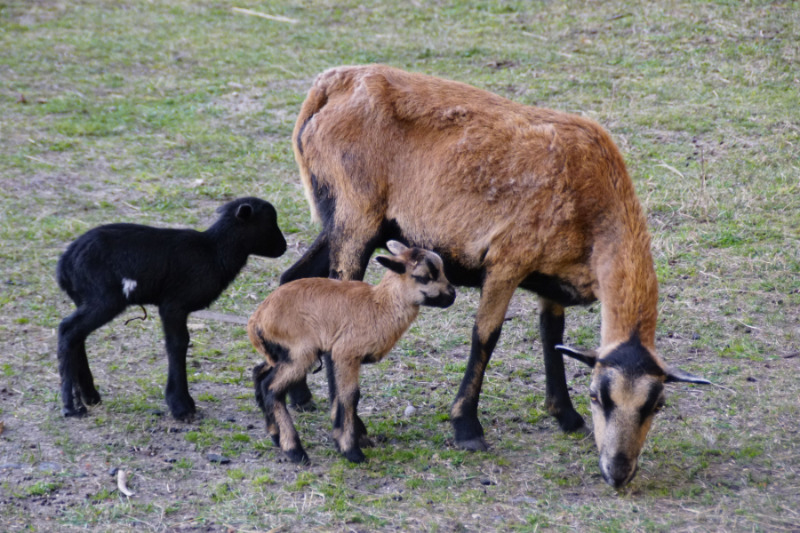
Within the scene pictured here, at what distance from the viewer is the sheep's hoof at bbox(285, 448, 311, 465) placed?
5.56 m

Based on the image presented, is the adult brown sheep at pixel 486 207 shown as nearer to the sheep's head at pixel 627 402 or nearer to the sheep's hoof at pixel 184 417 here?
the sheep's head at pixel 627 402

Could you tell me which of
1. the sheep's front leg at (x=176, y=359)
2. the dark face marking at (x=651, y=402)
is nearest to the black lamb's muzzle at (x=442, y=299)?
the dark face marking at (x=651, y=402)

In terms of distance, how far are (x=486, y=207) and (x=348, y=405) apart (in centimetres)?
153

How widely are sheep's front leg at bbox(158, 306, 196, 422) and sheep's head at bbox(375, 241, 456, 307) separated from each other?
1496 millimetres

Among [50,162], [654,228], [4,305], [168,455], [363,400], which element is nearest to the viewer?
[168,455]

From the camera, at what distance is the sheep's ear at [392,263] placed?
18.1 ft

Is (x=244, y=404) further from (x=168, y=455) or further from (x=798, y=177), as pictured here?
(x=798, y=177)

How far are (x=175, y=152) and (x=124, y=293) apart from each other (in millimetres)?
5499

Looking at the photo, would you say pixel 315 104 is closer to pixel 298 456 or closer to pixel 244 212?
pixel 244 212

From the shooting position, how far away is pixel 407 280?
5684 millimetres

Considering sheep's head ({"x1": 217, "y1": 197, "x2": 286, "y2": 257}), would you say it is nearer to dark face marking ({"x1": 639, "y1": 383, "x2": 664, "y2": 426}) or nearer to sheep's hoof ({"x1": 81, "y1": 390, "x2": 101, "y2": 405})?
sheep's hoof ({"x1": 81, "y1": 390, "x2": 101, "y2": 405})

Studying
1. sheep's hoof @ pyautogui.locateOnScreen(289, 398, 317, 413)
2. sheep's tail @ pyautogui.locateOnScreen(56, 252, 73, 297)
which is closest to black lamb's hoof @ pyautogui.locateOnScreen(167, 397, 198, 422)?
sheep's hoof @ pyautogui.locateOnScreen(289, 398, 317, 413)

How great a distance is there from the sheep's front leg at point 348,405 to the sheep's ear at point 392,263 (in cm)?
Result: 60

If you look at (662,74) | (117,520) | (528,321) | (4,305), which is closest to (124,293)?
(117,520)
